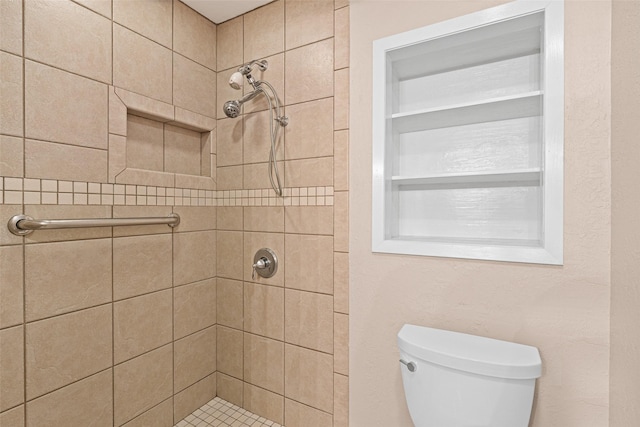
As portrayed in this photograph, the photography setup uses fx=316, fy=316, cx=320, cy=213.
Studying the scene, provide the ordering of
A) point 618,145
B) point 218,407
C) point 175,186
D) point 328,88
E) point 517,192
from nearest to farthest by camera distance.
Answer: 1. point 618,145
2. point 517,192
3. point 328,88
4. point 175,186
5. point 218,407

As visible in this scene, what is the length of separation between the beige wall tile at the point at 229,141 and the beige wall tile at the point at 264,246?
0.42m

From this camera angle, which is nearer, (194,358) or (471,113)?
(471,113)

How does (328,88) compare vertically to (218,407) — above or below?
above

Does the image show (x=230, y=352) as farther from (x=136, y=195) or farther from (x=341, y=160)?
(x=341, y=160)

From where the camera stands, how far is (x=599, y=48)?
0.96 meters

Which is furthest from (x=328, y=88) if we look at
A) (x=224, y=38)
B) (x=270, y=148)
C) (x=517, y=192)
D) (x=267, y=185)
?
(x=517, y=192)

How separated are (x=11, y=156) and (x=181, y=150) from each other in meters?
0.70

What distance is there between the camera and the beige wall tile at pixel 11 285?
3.36ft

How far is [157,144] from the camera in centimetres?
154

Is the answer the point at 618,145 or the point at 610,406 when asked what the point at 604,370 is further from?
the point at 618,145

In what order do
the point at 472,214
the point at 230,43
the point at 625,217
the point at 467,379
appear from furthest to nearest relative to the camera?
the point at 230,43
the point at 472,214
the point at 467,379
the point at 625,217

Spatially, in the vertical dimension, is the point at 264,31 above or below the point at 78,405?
above

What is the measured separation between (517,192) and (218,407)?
1.79 metres

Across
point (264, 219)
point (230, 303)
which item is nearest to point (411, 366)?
point (264, 219)
